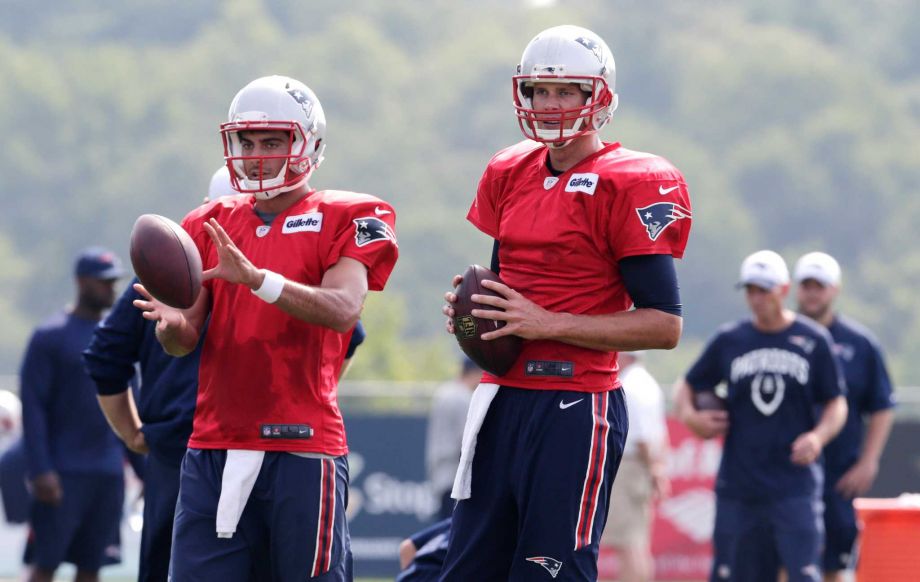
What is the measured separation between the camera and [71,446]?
8320mm

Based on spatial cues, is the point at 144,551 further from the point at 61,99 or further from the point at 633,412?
the point at 61,99

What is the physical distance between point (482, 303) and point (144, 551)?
175cm

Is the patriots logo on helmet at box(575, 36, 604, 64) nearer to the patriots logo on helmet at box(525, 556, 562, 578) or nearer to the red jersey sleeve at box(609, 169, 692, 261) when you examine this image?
the red jersey sleeve at box(609, 169, 692, 261)

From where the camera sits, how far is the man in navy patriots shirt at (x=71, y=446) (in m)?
8.27

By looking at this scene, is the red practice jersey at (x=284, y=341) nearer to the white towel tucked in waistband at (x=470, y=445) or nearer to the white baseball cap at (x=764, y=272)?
the white towel tucked in waistband at (x=470, y=445)

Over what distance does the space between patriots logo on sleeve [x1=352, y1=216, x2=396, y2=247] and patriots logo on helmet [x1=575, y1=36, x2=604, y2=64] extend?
0.81 metres

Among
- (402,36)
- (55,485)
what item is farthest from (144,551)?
(402,36)

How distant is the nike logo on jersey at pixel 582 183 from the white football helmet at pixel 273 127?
2.73ft

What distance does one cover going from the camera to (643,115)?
73.7 meters

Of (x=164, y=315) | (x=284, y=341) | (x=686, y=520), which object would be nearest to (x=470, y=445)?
(x=284, y=341)

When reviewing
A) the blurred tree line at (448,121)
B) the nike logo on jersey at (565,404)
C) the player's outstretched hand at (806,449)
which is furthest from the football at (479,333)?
the blurred tree line at (448,121)

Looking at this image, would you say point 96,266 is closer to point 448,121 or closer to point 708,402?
point 708,402

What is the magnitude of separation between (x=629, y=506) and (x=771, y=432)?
6.12 feet

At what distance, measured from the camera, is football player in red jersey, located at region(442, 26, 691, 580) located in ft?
14.7
